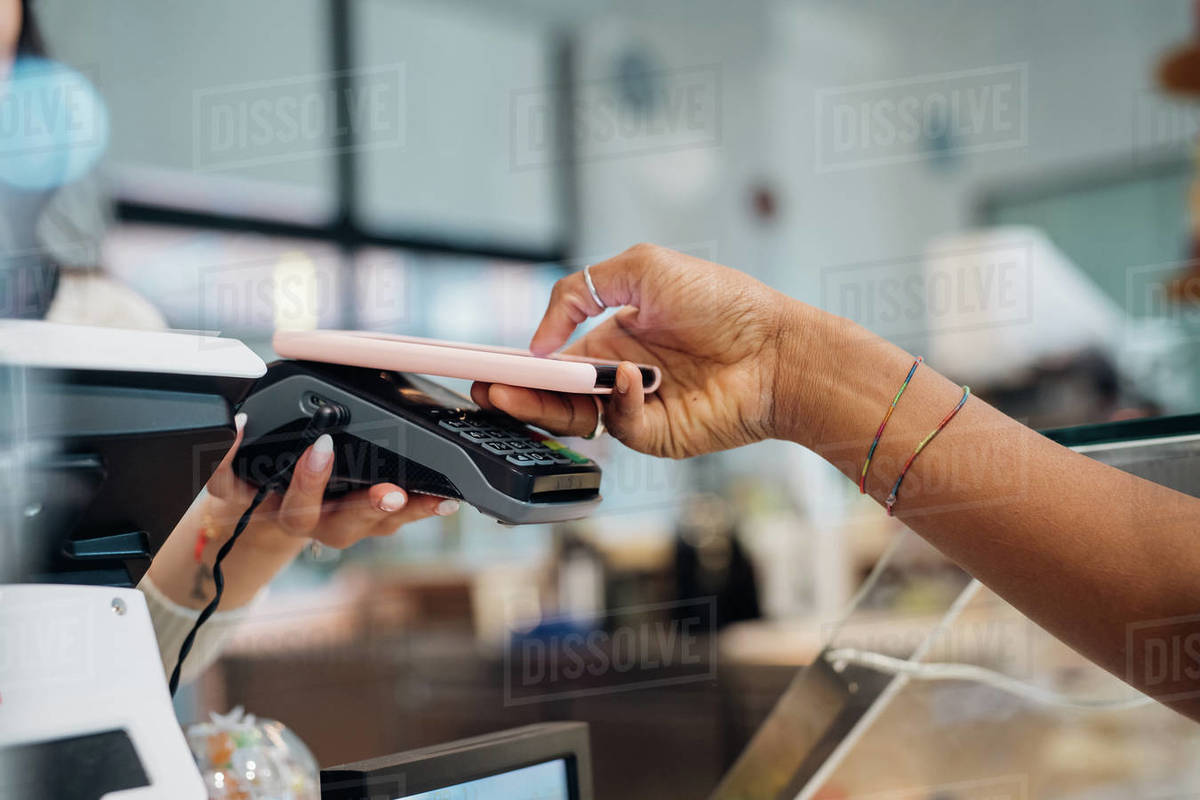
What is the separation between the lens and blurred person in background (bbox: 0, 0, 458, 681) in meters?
0.72

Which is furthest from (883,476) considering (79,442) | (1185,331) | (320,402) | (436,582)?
(1185,331)

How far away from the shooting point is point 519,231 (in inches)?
146

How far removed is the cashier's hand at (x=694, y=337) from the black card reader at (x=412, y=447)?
0.13 metres

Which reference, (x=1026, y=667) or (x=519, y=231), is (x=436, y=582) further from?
(x=1026, y=667)

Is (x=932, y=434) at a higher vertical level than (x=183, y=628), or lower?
higher

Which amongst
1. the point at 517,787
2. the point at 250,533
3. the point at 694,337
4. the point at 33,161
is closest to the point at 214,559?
the point at 250,533

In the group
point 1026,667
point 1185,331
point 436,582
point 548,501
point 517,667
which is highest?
point 1185,331

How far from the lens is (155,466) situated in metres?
0.54

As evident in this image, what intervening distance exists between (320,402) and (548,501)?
0.18 m

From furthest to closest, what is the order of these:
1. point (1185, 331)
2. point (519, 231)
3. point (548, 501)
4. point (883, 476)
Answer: point (519, 231), point (1185, 331), point (883, 476), point (548, 501)

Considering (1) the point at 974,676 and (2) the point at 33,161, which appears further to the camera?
(2) the point at 33,161

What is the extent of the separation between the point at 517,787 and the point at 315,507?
0.27 m

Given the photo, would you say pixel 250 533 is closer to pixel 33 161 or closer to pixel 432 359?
pixel 432 359

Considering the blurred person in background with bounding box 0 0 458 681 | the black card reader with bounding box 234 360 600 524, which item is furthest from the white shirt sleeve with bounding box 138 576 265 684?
the black card reader with bounding box 234 360 600 524
